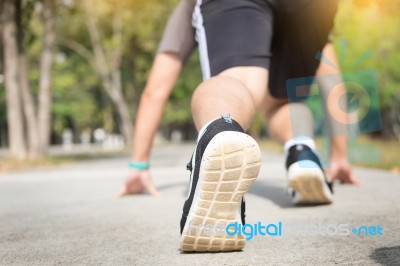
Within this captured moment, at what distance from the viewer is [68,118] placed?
52281mm

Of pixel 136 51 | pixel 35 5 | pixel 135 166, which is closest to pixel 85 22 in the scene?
pixel 136 51

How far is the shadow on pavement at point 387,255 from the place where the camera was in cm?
170

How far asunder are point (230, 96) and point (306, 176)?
102 cm

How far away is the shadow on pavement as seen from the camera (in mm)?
1702

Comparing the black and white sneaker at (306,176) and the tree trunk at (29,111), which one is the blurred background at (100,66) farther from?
the black and white sneaker at (306,176)

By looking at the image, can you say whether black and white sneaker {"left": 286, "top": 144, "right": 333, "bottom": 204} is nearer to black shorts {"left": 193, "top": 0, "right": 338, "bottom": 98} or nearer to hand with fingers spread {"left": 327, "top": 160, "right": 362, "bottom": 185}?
black shorts {"left": 193, "top": 0, "right": 338, "bottom": 98}

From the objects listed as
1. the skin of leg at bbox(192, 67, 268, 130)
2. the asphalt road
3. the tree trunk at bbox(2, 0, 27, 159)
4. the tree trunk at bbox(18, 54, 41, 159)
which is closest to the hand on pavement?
the asphalt road

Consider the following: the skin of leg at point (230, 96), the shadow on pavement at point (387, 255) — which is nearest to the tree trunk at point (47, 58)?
the skin of leg at point (230, 96)

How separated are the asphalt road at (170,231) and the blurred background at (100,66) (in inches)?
17.7

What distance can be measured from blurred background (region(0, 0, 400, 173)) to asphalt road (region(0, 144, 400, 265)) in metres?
0.45

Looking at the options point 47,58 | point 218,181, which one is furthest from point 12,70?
point 218,181

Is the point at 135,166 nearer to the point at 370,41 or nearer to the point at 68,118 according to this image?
the point at 370,41

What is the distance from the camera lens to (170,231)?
253 cm

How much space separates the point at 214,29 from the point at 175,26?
1248 mm
